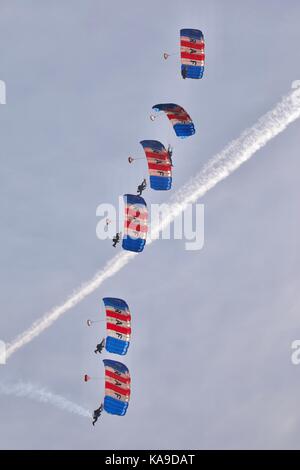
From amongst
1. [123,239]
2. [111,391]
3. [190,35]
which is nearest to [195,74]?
[190,35]

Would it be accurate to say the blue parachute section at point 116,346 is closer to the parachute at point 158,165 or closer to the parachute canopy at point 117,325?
the parachute canopy at point 117,325

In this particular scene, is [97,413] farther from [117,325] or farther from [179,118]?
[179,118]

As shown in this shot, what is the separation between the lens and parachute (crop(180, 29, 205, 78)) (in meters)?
164

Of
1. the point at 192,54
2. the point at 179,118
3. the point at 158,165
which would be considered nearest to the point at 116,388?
the point at 158,165

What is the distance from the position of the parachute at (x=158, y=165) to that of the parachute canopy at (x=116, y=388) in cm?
1532

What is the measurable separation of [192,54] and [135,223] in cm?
1532

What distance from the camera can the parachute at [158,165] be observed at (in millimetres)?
162250

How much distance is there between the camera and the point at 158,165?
163m

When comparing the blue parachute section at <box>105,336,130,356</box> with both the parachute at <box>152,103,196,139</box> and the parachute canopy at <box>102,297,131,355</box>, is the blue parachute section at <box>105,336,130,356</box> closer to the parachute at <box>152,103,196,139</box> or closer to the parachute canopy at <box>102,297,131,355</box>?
the parachute canopy at <box>102,297,131,355</box>

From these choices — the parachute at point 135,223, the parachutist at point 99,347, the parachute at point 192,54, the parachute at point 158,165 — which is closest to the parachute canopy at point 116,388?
the parachutist at point 99,347
